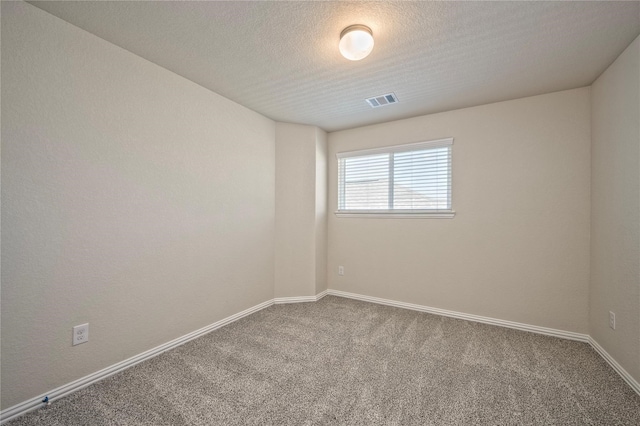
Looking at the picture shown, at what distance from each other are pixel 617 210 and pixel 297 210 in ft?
9.94

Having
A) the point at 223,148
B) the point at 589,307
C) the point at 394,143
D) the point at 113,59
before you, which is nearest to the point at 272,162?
the point at 223,148

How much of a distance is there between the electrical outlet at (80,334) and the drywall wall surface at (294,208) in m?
2.05

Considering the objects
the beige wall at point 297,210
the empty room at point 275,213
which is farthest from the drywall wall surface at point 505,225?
the beige wall at point 297,210

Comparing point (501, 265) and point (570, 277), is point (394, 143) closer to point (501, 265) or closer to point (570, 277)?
point (501, 265)

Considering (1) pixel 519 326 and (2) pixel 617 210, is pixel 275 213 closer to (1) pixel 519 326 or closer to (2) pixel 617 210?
(1) pixel 519 326

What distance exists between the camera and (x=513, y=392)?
1.82 metres

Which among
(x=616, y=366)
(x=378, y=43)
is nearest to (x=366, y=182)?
(x=378, y=43)

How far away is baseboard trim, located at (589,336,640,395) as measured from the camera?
6.00 ft

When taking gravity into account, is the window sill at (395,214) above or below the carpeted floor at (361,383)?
above

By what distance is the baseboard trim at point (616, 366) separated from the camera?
1.83 meters

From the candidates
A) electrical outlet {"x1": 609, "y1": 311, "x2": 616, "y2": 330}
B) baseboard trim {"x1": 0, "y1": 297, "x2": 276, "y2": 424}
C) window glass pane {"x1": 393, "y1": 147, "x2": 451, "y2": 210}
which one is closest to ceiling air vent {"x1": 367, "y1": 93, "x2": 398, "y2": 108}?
window glass pane {"x1": 393, "y1": 147, "x2": 451, "y2": 210}

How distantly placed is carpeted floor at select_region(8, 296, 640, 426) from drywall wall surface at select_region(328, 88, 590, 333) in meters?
0.41

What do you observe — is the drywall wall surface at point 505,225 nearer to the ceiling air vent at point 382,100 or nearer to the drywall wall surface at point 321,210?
the ceiling air vent at point 382,100

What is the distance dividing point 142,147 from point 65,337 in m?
1.41
